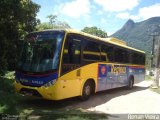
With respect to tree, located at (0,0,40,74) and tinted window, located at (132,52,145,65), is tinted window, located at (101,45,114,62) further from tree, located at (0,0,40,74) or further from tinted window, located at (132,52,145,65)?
tree, located at (0,0,40,74)

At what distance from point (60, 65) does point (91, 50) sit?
121 inches

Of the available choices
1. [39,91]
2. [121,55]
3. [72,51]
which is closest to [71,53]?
[72,51]

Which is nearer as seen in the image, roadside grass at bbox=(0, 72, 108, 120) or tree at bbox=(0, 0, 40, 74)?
roadside grass at bbox=(0, 72, 108, 120)

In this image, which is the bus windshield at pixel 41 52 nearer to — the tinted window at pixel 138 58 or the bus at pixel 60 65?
the bus at pixel 60 65

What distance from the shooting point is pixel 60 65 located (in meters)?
10.9

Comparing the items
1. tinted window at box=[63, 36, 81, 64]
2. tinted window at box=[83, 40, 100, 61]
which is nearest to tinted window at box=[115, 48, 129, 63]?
tinted window at box=[83, 40, 100, 61]

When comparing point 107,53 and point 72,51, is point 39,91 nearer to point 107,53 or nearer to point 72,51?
point 72,51

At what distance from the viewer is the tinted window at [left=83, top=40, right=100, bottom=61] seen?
42.7 feet

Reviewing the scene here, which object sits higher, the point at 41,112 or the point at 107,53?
the point at 107,53

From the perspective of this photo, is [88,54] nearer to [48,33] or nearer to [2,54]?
[48,33]

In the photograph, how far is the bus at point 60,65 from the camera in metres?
10.9

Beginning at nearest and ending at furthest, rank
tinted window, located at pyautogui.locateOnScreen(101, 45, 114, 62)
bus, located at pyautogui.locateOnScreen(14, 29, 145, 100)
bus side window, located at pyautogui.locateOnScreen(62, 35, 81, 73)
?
bus, located at pyautogui.locateOnScreen(14, 29, 145, 100), bus side window, located at pyautogui.locateOnScreen(62, 35, 81, 73), tinted window, located at pyautogui.locateOnScreen(101, 45, 114, 62)

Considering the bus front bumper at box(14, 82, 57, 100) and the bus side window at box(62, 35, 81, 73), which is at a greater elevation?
the bus side window at box(62, 35, 81, 73)

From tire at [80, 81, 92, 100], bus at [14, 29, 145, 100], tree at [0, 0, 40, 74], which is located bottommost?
tire at [80, 81, 92, 100]
